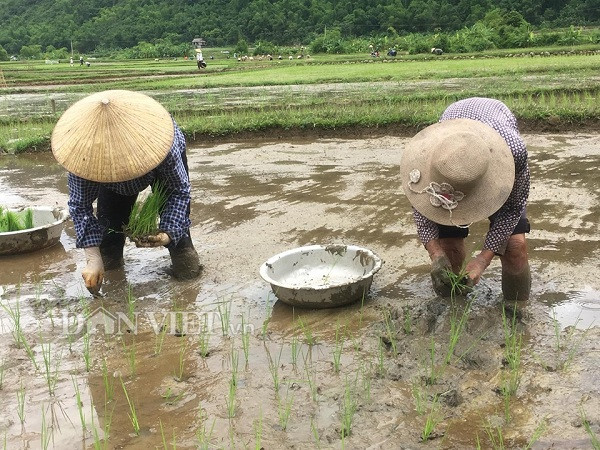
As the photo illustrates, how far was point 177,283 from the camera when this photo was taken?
12.9 ft

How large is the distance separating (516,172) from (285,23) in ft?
168

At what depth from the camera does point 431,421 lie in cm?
232

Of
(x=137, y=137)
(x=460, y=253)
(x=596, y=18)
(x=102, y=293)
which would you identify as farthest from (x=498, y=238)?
(x=596, y=18)

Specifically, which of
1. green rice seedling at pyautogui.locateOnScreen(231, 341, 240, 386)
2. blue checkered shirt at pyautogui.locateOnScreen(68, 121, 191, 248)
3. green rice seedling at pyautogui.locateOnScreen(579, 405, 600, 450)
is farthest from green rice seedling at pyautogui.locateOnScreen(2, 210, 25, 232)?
green rice seedling at pyautogui.locateOnScreen(579, 405, 600, 450)

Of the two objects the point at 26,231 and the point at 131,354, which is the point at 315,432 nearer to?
the point at 131,354

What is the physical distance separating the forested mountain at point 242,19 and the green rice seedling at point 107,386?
132ft

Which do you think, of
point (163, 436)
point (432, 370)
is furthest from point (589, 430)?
point (163, 436)

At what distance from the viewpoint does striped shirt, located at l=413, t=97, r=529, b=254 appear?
2.90 metres

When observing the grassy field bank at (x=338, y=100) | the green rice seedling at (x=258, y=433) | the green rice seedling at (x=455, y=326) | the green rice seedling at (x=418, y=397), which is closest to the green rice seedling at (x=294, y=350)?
the green rice seedling at (x=258, y=433)

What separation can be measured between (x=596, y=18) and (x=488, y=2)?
6.71 meters

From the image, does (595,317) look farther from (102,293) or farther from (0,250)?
(0,250)

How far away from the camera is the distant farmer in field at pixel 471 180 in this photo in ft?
8.52

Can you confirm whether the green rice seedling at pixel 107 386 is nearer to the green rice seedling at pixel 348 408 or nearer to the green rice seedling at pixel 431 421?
the green rice seedling at pixel 348 408

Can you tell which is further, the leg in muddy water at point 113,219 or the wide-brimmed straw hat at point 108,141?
the leg in muddy water at point 113,219
